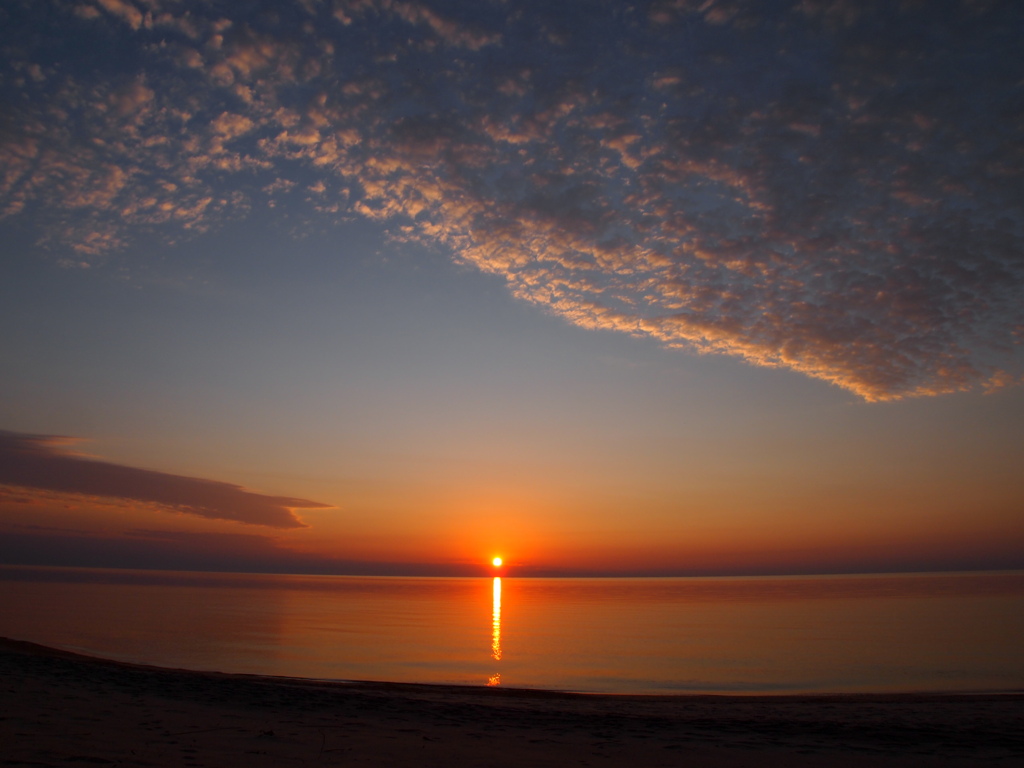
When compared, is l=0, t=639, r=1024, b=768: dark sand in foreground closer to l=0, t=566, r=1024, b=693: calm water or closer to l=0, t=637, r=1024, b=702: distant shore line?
l=0, t=637, r=1024, b=702: distant shore line

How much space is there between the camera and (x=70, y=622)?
41.8 metres

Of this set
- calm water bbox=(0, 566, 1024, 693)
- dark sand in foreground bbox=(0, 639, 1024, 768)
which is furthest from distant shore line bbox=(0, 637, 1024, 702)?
calm water bbox=(0, 566, 1024, 693)

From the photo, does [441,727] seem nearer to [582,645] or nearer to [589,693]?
[589,693]

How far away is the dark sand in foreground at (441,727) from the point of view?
1033cm

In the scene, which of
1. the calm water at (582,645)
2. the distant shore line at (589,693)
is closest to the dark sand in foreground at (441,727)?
the distant shore line at (589,693)

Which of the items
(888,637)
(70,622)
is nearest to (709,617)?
(888,637)

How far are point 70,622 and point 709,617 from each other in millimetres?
52178

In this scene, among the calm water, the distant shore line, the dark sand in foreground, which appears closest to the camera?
the dark sand in foreground

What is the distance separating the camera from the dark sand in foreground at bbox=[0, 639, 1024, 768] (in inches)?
407

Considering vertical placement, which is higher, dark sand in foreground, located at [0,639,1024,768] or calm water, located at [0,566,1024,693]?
dark sand in foreground, located at [0,639,1024,768]

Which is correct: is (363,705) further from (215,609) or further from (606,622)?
(215,609)

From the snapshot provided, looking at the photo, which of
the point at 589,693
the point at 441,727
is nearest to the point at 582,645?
the point at 589,693

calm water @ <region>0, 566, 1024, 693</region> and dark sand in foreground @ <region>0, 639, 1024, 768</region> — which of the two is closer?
dark sand in foreground @ <region>0, 639, 1024, 768</region>

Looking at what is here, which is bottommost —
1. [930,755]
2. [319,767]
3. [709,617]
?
[709,617]
